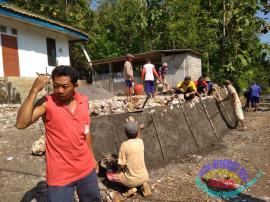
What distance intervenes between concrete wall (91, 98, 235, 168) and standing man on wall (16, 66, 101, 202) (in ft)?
10.4

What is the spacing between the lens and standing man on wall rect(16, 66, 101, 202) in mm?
2850

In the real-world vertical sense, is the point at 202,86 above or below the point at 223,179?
above

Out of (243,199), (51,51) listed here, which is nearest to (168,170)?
(243,199)

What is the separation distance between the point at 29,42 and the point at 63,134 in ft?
42.4

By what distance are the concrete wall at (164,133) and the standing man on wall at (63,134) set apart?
3.18 m

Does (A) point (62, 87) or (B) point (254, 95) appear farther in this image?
(B) point (254, 95)

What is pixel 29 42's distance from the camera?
14.9m

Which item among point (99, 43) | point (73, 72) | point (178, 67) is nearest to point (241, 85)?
point (178, 67)

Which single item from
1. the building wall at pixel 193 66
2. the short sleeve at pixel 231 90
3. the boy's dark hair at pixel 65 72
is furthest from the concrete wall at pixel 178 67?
the boy's dark hair at pixel 65 72

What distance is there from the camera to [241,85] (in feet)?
73.5

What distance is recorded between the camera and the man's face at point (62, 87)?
9.48 feet

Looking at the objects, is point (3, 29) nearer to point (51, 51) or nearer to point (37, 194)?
point (51, 51)

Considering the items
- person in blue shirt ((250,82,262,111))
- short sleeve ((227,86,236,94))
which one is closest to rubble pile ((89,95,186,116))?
short sleeve ((227,86,236,94))

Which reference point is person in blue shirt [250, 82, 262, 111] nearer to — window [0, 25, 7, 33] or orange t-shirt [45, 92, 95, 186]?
window [0, 25, 7, 33]
